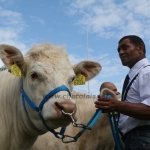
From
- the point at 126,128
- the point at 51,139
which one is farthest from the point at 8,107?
the point at 126,128

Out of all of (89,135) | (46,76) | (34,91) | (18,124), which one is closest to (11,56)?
(34,91)

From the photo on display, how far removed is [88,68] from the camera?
6043 mm

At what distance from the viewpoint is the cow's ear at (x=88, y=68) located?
5.79m

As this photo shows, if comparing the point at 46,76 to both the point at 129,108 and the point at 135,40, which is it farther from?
the point at 135,40

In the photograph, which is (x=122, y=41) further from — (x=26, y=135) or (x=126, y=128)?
(x=26, y=135)

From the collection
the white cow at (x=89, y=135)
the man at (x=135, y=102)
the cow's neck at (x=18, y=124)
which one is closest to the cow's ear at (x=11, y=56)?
the cow's neck at (x=18, y=124)

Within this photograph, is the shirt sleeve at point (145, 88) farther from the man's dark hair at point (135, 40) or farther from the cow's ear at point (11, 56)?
the cow's ear at point (11, 56)

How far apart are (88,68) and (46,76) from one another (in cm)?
152

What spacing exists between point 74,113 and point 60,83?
22.4 inches

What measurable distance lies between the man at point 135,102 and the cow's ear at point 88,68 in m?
0.91

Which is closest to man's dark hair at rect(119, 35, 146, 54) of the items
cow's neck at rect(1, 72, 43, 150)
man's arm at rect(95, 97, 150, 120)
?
man's arm at rect(95, 97, 150, 120)

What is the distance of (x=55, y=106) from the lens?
14.3ft

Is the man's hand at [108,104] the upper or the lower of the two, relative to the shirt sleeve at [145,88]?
lower

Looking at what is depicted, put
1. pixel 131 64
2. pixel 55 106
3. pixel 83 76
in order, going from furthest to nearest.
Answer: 1. pixel 83 76
2. pixel 131 64
3. pixel 55 106
